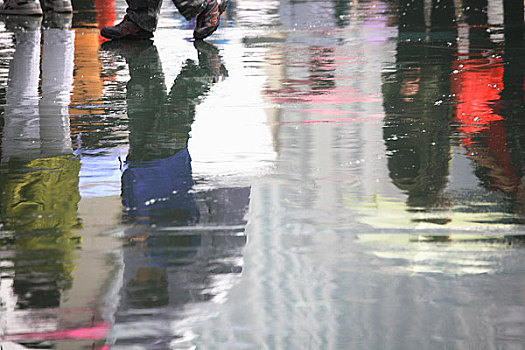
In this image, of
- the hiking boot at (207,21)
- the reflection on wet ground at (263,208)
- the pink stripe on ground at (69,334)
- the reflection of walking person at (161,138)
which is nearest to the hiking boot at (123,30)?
the hiking boot at (207,21)

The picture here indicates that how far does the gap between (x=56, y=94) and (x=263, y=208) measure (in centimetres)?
120

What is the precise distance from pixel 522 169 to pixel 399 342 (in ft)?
2.32

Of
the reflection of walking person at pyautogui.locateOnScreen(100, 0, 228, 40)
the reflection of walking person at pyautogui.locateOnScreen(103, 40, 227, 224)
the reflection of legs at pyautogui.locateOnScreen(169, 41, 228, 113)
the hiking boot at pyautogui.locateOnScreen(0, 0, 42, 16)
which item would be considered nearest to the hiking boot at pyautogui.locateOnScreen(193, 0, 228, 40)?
the reflection of walking person at pyautogui.locateOnScreen(100, 0, 228, 40)

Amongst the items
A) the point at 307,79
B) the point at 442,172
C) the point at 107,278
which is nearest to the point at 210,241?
the point at 107,278

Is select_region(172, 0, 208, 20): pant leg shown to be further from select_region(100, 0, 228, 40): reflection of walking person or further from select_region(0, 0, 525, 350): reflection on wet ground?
select_region(0, 0, 525, 350): reflection on wet ground

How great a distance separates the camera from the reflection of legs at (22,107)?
1612 mm

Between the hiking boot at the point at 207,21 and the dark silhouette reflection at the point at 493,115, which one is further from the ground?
the hiking boot at the point at 207,21

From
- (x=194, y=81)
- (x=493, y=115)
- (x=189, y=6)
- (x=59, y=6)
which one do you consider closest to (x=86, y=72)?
(x=194, y=81)

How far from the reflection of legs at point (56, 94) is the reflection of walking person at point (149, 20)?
0.23 metres

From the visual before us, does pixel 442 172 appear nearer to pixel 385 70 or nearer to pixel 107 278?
pixel 107 278

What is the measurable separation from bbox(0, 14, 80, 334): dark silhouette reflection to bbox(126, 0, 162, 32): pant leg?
1175mm

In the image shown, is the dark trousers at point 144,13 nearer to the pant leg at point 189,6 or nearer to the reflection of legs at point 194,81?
the pant leg at point 189,6

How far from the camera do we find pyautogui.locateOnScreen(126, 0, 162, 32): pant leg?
370 cm

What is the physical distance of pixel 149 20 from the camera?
3.72 m
